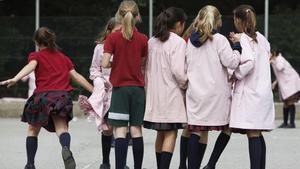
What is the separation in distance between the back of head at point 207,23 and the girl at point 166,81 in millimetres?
218

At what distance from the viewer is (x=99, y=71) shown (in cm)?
927

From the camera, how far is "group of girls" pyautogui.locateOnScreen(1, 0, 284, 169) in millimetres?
7629

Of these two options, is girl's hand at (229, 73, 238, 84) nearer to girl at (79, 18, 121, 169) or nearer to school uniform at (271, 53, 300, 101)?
girl at (79, 18, 121, 169)

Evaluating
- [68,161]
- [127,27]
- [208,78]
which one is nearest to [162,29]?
[127,27]

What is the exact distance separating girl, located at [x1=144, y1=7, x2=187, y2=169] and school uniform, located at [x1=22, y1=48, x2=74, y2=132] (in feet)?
3.29

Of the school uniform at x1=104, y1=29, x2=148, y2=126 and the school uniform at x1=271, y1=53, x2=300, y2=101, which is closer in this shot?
the school uniform at x1=104, y1=29, x2=148, y2=126

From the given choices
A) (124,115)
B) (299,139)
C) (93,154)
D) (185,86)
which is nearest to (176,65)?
(185,86)

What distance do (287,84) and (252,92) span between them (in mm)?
8138

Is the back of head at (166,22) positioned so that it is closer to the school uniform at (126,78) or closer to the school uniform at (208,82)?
the school uniform at (126,78)

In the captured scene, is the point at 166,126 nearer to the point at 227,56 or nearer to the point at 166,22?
the point at 227,56

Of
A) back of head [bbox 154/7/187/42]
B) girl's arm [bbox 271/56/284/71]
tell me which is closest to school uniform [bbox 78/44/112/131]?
back of head [bbox 154/7/187/42]

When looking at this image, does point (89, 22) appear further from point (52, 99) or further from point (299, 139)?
point (52, 99)

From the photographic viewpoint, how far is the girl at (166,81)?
773 centimetres

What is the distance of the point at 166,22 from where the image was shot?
7.84 meters
